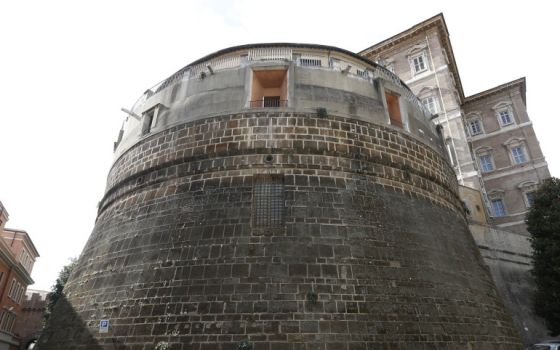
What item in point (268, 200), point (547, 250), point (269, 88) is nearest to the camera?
point (268, 200)

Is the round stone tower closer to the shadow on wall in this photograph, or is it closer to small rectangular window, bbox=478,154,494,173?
the shadow on wall

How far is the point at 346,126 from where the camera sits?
9688mm

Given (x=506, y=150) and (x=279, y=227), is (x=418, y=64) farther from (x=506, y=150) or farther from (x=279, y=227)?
(x=279, y=227)

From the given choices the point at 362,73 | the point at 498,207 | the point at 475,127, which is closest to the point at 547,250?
the point at 362,73

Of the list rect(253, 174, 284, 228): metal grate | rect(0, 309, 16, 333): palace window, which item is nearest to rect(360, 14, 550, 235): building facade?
rect(253, 174, 284, 228): metal grate

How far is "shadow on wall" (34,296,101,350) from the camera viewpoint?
23.2ft

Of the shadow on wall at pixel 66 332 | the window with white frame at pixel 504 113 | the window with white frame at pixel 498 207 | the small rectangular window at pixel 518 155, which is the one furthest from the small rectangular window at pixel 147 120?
the window with white frame at pixel 504 113

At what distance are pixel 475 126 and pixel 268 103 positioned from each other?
26456 mm

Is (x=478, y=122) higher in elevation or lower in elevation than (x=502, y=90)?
lower

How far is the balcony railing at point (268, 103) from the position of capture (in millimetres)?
9852

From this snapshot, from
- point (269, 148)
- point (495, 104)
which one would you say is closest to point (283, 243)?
point (269, 148)

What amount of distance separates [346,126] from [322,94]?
49.0 inches

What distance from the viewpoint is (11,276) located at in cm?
2350

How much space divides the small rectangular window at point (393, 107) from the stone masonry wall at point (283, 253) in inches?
44.6
